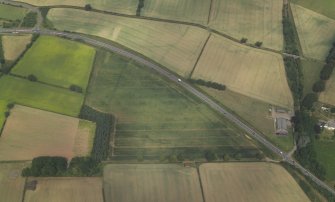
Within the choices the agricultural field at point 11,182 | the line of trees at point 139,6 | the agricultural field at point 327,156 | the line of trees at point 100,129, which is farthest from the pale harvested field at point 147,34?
the agricultural field at point 11,182

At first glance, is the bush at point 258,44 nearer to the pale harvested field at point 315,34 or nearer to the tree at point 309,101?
the pale harvested field at point 315,34

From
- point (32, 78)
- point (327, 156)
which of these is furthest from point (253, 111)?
point (32, 78)

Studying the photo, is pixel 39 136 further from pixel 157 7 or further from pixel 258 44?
pixel 258 44

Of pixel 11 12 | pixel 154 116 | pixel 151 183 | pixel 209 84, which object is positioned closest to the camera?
pixel 151 183

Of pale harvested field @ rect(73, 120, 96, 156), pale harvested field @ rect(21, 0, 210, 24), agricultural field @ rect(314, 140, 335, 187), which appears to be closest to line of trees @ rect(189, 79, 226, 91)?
pale harvested field @ rect(21, 0, 210, 24)

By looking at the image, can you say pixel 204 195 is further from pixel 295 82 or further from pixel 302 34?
pixel 302 34

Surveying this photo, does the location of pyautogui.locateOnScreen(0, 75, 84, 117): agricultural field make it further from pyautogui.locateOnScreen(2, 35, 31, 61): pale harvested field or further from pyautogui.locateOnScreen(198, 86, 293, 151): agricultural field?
pyautogui.locateOnScreen(198, 86, 293, 151): agricultural field

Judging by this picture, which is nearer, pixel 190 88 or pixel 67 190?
pixel 67 190
